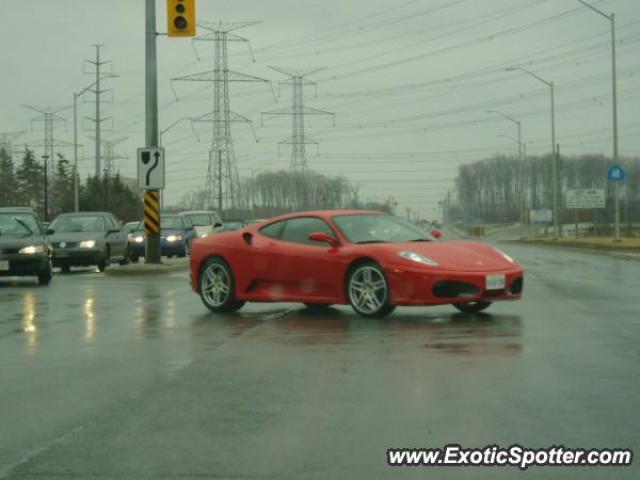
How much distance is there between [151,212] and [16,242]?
5034 mm

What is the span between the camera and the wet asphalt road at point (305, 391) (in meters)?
5.29

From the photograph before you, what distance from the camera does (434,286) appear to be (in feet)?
38.4

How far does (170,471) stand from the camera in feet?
16.5

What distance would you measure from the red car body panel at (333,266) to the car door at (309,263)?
1cm

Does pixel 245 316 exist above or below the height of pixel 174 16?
below

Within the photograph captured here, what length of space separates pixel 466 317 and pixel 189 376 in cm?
511

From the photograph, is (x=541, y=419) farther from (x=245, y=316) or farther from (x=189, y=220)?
(x=189, y=220)

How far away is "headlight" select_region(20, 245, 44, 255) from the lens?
20.4 meters

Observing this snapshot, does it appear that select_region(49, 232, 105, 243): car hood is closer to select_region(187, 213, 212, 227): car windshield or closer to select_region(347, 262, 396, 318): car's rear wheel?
select_region(187, 213, 212, 227): car windshield

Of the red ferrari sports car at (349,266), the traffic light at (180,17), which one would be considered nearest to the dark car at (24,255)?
the traffic light at (180,17)

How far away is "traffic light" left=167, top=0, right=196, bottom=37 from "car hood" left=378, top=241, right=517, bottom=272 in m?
10.0

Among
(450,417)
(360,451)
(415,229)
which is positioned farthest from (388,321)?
(360,451)

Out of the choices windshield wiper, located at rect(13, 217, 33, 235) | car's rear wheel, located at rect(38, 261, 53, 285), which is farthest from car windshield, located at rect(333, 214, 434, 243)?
windshield wiper, located at rect(13, 217, 33, 235)

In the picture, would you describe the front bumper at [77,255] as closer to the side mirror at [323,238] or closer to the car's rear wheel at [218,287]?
the car's rear wheel at [218,287]
